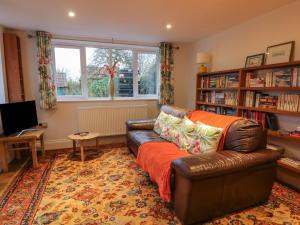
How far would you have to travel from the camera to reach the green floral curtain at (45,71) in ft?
10.5

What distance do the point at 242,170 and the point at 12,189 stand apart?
2.58 m

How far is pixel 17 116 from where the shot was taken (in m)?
2.80

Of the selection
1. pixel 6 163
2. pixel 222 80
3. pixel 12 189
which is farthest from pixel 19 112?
pixel 222 80

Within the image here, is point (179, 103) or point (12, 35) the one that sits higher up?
point (12, 35)

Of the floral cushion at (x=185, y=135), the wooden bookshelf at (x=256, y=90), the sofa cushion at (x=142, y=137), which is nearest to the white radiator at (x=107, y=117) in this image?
the sofa cushion at (x=142, y=137)

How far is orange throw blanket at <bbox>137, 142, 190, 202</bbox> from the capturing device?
5.59ft

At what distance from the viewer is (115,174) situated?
259 centimetres

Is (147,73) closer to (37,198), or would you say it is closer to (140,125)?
(140,125)

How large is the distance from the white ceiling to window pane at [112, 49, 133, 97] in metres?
0.56

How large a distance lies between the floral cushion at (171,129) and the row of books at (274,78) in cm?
116

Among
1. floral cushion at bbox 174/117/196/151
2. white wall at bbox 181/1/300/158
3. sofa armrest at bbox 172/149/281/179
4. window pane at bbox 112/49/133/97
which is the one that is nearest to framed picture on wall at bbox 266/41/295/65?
white wall at bbox 181/1/300/158

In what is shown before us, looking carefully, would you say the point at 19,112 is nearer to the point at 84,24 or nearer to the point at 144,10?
the point at 84,24

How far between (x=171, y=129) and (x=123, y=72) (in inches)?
78.5

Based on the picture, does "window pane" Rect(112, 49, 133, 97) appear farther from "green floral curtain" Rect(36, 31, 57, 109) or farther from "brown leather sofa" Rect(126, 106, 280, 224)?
"brown leather sofa" Rect(126, 106, 280, 224)
